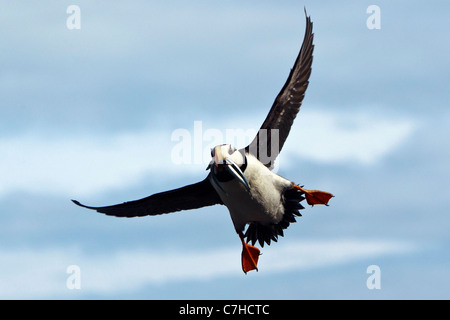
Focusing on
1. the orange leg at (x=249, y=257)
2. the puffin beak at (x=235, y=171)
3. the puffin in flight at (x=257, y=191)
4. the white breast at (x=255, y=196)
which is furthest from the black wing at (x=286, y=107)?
the orange leg at (x=249, y=257)

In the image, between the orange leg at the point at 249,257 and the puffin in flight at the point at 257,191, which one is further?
the orange leg at the point at 249,257

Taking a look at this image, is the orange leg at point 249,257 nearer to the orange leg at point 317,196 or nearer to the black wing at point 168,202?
the black wing at point 168,202

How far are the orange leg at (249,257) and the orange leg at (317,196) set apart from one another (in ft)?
5.19

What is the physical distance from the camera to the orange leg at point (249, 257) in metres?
20.8

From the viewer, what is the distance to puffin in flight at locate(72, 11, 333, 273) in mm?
18766

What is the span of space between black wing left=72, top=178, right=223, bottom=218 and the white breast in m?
1.11

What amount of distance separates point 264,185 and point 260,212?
2.12 ft

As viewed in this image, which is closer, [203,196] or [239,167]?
[239,167]

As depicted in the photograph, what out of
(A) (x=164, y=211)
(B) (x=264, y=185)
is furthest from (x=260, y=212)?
(A) (x=164, y=211)

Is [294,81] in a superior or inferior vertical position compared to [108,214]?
superior

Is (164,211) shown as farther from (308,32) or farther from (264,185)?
(308,32)

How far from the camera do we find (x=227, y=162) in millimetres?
18094

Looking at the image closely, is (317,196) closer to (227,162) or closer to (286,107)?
(286,107)

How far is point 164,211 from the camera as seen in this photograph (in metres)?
21.3
